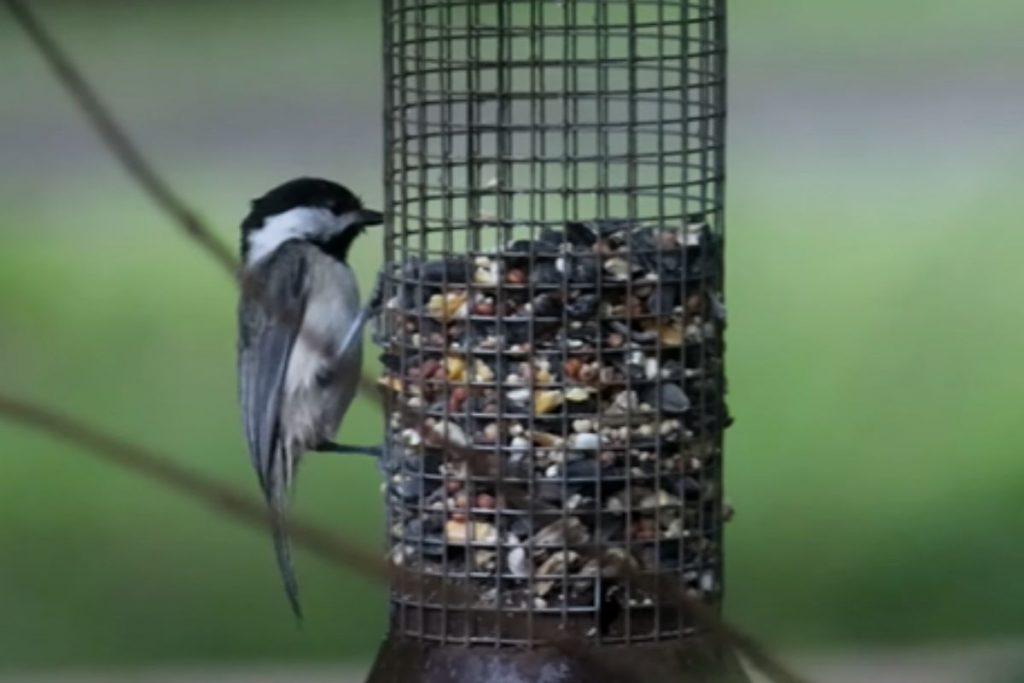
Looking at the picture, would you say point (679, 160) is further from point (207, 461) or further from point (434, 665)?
point (207, 461)

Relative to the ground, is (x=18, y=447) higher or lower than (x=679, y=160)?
lower

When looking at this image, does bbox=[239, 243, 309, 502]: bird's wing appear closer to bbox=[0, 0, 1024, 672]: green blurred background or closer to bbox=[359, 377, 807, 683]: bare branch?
bbox=[0, 0, 1024, 672]: green blurred background

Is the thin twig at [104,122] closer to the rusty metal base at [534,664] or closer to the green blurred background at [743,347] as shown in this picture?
the rusty metal base at [534,664]

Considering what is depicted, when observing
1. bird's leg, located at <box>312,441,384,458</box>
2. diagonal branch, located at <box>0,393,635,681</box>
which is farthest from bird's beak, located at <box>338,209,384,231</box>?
diagonal branch, located at <box>0,393,635,681</box>

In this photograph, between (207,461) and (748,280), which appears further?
(748,280)

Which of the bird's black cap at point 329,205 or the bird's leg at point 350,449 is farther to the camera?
the bird's black cap at point 329,205

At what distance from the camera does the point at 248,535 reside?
8.35 m

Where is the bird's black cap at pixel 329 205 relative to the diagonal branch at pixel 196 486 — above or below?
above

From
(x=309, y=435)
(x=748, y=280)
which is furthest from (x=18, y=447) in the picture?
(x=309, y=435)

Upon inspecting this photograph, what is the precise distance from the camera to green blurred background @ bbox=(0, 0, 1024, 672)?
25.2 ft

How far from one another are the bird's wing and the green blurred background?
2256 millimetres

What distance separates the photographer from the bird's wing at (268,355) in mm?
4547

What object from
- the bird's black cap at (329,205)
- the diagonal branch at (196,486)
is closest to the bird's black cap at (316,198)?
the bird's black cap at (329,205)

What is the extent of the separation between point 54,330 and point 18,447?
2.75 feet
